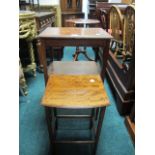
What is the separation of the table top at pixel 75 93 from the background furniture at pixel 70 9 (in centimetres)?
330

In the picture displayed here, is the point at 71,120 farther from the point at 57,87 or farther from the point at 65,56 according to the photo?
the point at 65,56

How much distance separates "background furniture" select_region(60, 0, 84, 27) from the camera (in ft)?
13.6

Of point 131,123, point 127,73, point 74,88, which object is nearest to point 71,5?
point 127,73

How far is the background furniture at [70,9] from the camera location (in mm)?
4156

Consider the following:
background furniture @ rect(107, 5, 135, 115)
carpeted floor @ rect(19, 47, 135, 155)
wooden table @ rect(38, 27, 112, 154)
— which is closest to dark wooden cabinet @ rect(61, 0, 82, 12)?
background furniture @ rect(107, 5, 135, 115)

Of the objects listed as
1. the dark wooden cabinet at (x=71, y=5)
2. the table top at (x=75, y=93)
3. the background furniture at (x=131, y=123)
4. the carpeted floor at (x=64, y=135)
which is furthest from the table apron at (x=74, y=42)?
the dark wooden cabinet at (x=71, y=5)

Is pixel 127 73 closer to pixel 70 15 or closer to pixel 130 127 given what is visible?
pixel 130 127

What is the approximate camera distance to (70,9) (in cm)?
425

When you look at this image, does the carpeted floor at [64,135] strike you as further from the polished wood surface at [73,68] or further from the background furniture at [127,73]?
the polished wood surface at [73,68]

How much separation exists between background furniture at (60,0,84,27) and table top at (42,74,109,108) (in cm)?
330

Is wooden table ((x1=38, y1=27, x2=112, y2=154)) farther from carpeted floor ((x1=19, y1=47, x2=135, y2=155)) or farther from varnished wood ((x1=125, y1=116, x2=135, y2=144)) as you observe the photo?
varnished wood ((x1=125, y1=116, x2=135, y2=144))
